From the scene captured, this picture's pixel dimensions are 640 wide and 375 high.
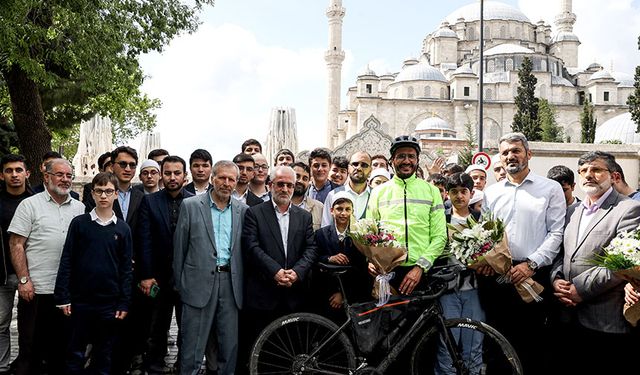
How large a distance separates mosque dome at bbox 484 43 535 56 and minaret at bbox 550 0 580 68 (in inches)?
315

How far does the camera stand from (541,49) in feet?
267

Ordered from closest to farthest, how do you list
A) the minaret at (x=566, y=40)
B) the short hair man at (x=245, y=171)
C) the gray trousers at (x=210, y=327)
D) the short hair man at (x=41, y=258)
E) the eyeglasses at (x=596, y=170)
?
the eyeglasses at (x=596, y=170)
the gray trousers at (x=210, y=327)
the short hair man at (x=41, y=258)
the short hair man at (x=245, y=171)
the minaret at (x=566, y=40)

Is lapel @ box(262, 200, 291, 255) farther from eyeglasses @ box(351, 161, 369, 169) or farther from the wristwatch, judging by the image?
the wristwatch

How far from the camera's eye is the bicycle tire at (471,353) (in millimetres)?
4895

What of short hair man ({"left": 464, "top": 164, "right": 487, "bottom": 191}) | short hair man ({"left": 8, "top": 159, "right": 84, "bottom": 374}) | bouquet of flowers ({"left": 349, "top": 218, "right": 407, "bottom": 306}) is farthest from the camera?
short hair man ({"left": 464, "top": 164, "right": 487, "bottom": 191})

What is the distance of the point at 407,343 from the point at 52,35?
8492 mm

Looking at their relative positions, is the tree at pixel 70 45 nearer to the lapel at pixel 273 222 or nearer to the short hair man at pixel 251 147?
the short hair man at pixel 251 147

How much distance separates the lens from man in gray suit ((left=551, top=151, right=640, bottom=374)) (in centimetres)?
503

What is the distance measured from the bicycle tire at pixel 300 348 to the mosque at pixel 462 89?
56457 millimetres

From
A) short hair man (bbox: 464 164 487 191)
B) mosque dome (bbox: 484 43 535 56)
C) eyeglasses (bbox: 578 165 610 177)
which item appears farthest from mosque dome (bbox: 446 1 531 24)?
eyeglasses (bbox: 578 165 610 177)

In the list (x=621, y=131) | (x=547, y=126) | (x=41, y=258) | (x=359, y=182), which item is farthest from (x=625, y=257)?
(x=547, y=126)

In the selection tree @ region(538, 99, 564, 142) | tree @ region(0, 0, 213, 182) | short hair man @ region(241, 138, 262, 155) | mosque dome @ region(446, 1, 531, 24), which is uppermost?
mosque dome @ region(446, 1, 531, 24)

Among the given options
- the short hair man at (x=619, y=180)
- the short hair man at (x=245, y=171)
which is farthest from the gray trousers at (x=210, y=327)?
the short hair man at (x=619, y=180)

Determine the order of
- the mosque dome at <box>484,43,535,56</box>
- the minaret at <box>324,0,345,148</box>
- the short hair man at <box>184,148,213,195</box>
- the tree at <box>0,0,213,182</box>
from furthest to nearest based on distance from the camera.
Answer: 1. the mosque dome at <box>484,43,535,56</box>
2. the minaret at <box>324,0,345,148</box>
3. the tree at <box>0,0,213,182</box>
4. the short hair man at <box>184,148,213,195</box>
